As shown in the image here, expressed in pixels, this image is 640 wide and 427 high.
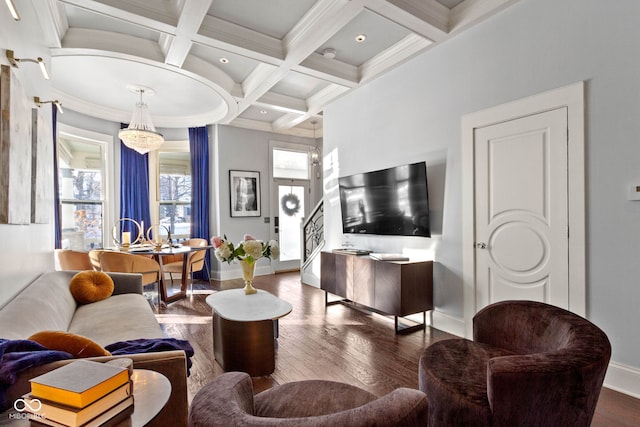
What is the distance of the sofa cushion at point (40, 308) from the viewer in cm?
156

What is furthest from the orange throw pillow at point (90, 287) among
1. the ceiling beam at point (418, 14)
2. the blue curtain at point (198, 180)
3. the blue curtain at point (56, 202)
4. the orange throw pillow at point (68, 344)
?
the ceiling beam at point (418, 14)

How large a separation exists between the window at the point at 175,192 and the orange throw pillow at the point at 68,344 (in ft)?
16.4

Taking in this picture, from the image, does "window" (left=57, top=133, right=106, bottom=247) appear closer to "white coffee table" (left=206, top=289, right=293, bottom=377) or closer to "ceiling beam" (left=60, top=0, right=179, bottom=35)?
"ceiling beam" (left=60, top=0, right=179, bottom=35)

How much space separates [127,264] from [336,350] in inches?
114

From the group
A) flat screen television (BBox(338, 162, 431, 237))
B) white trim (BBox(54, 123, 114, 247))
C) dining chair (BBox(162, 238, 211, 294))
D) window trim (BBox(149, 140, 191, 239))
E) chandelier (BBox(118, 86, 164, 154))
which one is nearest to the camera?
flat screen television (BBox(338, 162, 431, 237))

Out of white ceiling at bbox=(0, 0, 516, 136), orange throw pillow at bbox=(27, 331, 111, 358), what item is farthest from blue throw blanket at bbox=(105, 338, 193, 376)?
white ceiling at bbox=(0, 0, 516, 136)

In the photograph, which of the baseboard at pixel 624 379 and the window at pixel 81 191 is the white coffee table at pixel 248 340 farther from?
the window at pixel 81 191

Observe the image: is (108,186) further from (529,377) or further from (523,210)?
(529,377)

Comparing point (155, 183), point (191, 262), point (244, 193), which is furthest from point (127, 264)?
point (244, 193)

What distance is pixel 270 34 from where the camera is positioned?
11.4 feet

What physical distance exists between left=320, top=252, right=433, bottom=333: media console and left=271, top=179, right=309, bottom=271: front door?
2.92m

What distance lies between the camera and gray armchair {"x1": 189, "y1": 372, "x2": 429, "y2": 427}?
803 mm

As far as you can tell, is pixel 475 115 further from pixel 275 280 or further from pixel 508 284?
pixel 275 280

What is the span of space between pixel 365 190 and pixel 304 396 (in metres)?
3.08
